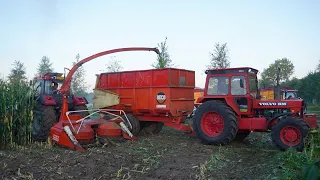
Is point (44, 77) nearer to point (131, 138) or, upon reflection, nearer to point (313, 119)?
point (131, 138)

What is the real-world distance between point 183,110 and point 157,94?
103cm

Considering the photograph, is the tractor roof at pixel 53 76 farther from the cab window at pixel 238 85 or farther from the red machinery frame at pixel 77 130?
Answer: the cab window at pixel 238 85

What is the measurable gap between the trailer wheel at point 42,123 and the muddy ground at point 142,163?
33.5 inches

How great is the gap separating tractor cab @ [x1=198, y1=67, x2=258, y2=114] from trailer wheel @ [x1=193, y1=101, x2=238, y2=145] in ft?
0.79

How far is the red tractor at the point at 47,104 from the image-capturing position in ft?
28.6

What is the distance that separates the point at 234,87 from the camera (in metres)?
8.50

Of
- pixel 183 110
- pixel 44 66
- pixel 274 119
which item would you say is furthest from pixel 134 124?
pixel 44 66

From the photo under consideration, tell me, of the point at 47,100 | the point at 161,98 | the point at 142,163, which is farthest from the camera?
the point at 161,98

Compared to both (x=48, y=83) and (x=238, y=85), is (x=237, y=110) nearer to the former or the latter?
(x=238, y=85)

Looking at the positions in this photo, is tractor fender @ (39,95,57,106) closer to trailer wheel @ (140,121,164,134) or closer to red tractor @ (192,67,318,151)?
trailer wheel @ (140,121,164,134)

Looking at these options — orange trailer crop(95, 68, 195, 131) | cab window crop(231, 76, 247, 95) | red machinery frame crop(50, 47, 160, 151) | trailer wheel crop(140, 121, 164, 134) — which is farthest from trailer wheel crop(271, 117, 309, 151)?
trailer wheel crop(140, 121, 164, 134)

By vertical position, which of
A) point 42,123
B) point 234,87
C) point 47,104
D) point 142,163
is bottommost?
point 142,163

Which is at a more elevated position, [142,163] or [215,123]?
[215,123]

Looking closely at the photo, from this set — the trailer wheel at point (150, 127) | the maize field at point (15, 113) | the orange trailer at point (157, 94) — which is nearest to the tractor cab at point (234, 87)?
the orange trailer at point (157, 94)
